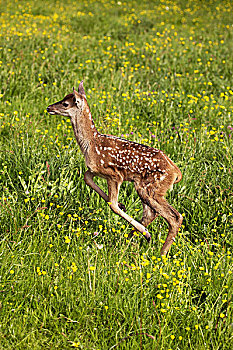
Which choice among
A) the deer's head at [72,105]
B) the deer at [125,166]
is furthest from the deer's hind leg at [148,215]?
the deer's head at [72,105]

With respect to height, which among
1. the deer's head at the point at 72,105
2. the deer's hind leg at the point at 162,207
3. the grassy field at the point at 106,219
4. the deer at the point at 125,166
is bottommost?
the grassy field at the point at 106,219

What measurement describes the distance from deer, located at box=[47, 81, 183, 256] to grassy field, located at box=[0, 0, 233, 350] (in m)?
0.36

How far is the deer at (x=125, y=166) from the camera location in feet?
13.5

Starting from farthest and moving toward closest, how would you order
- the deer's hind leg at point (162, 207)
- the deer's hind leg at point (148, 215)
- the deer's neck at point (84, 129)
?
the deer's hind leg at point (148, 215)
the deer's neck at point (84, 129)
the deer's hind leg at point (162, 207)

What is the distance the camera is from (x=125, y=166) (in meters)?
4.20

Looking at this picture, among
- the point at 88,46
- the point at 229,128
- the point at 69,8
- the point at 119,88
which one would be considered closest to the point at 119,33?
the point at 88,46

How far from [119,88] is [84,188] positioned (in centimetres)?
323

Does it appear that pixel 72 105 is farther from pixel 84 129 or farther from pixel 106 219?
pixel 106 219

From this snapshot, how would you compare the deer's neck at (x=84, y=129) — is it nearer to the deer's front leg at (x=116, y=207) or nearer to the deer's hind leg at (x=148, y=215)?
the deer's front leg at (x=116, y=207)

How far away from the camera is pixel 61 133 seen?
6.79 metres

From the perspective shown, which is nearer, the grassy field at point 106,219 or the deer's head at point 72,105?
the grassy field at point 106,219

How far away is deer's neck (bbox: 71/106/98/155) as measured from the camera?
422cm

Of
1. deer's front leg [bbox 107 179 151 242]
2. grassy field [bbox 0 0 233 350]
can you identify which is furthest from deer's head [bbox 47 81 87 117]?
grassy field [bbox 0 0 233 350]

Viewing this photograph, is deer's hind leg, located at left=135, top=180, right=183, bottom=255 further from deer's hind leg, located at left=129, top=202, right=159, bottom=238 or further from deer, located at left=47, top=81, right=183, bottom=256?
deer's hind leg, located at left=129, top=202, right=159, bottom=238
